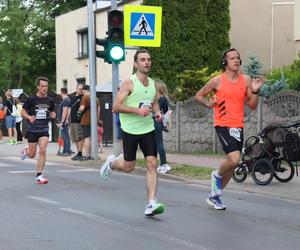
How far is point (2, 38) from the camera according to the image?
48.1m

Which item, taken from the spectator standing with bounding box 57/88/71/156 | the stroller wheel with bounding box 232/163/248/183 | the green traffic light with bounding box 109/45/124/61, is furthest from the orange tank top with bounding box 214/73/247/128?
the spectator standing with bounding box 57/88/71/156

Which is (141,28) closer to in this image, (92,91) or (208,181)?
(92,91)

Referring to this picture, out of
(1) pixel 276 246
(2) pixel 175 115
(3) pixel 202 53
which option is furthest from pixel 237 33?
(1) pixel 276 246

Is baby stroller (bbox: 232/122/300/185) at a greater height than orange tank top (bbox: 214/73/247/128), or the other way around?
orange tank top (bbox: 214/73/247/128)

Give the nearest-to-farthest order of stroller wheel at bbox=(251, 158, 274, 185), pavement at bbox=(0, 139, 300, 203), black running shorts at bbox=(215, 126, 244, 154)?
black running shorts at bbox=(215, 126, 244, 154), pavement at bbox=(0, 139, 300, 203), stroller wheel at bbox=(251, 158, 274, 185)

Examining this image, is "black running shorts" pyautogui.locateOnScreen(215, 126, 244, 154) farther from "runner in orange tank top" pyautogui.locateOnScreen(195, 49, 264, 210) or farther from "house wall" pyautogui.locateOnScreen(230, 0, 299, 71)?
"house wall" pyautogui.locateOnScreen(230, 0, 299, 71)

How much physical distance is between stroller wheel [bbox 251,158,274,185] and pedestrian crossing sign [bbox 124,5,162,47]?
179 inches

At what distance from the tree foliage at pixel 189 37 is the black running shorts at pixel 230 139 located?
1701 cm

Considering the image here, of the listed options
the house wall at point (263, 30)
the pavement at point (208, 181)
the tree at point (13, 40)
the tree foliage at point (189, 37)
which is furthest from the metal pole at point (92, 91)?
the tree at point (13, 40)

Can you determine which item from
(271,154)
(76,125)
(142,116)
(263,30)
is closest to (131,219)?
(142,116)

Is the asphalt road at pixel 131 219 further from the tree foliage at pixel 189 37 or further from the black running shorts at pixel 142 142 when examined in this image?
the tree foliage at pixel 189 37

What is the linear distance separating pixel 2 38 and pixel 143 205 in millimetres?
41393

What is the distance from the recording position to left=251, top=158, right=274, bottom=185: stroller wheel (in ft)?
36.2

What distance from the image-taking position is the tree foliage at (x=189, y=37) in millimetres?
25875
